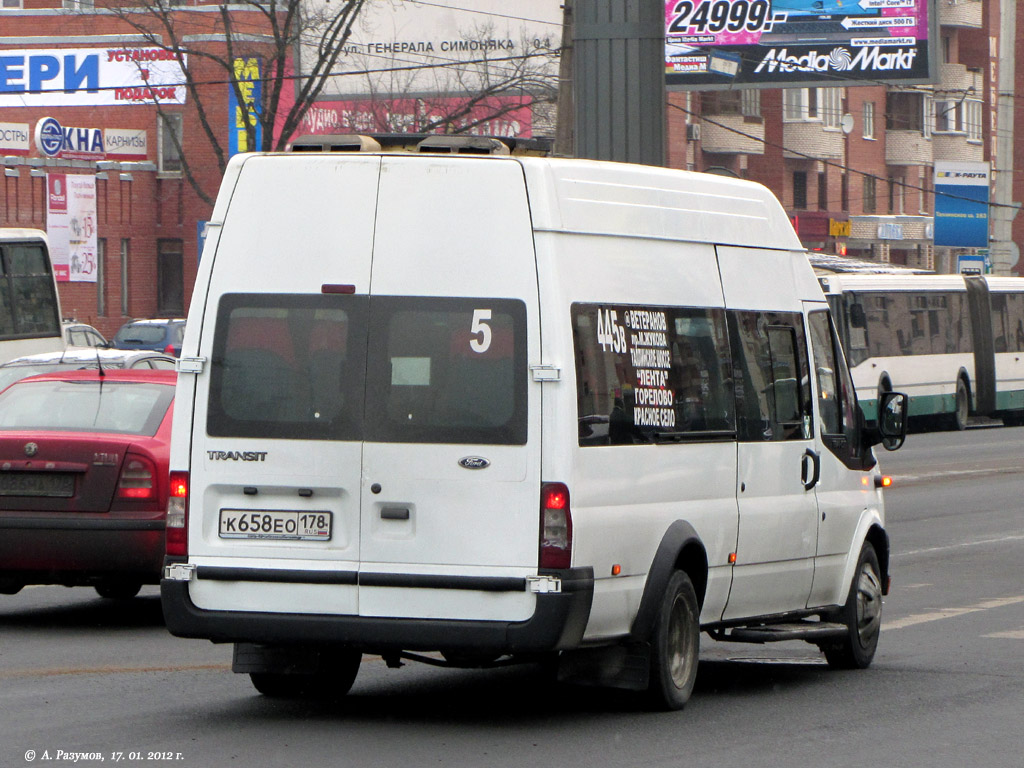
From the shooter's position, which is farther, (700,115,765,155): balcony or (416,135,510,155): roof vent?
(700,115,765,155): balcony

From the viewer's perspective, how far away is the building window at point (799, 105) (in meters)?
66.4

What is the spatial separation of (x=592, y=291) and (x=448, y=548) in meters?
1.21

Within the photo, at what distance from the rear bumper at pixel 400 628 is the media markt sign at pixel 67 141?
4560 centimetres

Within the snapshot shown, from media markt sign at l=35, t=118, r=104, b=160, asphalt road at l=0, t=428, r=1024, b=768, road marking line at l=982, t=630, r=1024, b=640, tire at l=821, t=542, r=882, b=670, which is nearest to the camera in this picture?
asphalt road at l=0, t=428, r=1024, b=768

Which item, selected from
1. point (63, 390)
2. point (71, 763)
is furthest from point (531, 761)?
point (63, 390)

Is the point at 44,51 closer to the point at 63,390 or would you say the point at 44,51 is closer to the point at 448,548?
the point at 63,390

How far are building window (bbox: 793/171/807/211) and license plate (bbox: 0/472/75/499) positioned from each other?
59257mm

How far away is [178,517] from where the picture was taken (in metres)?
7.42

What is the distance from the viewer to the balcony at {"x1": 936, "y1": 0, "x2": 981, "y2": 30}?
7038cm

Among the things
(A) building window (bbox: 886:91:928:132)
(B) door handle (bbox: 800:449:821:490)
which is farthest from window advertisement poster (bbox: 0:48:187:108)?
(B) door handle (bbox: 800:449:821:490)

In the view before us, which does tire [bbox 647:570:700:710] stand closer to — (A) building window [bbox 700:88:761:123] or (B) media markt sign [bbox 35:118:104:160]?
(B) media markt sign [bbox 35:118:104:160]

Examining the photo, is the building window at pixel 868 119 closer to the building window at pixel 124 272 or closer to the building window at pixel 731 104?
the building window at pixel 731 104

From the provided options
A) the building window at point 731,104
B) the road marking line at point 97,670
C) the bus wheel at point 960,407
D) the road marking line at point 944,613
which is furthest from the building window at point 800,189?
the road marking line at point 97,670

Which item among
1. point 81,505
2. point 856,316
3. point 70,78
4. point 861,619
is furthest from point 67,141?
point 861,619
